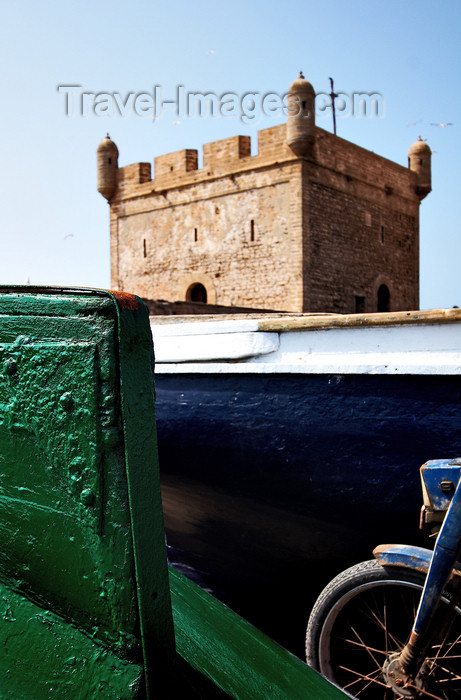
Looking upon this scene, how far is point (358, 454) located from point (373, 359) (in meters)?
0.38

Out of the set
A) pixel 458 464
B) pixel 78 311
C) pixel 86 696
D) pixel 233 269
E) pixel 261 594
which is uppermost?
pixel 233 269

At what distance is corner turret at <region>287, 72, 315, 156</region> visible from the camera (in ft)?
48.5

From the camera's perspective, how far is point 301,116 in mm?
14719

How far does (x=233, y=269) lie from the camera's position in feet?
55.3

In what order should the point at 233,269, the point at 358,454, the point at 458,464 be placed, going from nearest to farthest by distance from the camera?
1. the point at 458,464
2. the point at 358,454
3. the point at 233,269

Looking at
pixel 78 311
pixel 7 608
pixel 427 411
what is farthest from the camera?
pixel 427 411

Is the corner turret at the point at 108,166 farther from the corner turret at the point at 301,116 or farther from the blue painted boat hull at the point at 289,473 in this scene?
the blue painted boat hull at the point at 289,473

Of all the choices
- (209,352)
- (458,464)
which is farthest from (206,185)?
(458,464)

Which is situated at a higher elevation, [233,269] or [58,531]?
[233,269]

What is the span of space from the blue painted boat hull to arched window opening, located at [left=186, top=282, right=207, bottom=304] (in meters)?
15.1

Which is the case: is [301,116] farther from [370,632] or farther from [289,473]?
[370,632]

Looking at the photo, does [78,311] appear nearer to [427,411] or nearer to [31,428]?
[31,428]

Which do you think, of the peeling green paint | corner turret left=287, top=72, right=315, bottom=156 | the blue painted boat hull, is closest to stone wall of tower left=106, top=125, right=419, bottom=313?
corner turret left=287, top=72, right=315, bottom=156

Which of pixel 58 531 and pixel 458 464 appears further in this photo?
pixel 458 464
